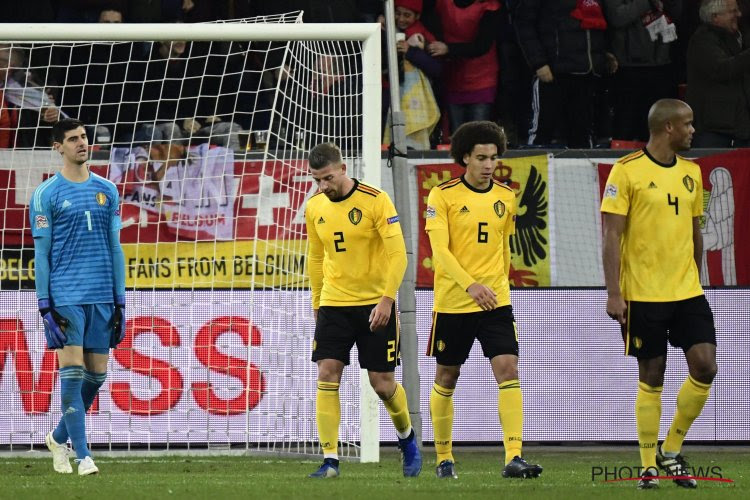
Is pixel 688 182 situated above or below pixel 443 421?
above

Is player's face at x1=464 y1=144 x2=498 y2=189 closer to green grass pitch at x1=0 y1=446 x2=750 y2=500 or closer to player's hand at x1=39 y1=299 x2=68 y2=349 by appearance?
green grass pitch at x1=0 y1=446 x2=750 y2=500

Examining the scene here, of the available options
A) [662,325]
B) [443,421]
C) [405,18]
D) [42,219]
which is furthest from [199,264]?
[662,325]

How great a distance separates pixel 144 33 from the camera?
1012cm

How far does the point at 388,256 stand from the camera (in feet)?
27.6

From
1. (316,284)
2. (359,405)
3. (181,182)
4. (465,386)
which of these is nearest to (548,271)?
(465,386)

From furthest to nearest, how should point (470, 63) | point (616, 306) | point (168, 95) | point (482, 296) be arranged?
1. point (470, 63)
2. point (168, 95)
3. point (482, 296)
4. point (616, 306)

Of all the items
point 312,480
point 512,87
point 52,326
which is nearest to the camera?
point 312,480

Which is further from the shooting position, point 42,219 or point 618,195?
point 42,219

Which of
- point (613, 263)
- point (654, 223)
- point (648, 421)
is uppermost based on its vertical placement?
point (654, 223)

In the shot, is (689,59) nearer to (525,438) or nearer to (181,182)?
(525,438)

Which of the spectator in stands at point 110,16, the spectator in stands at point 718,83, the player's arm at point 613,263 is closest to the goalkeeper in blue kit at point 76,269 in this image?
the player's arm at point 613,263

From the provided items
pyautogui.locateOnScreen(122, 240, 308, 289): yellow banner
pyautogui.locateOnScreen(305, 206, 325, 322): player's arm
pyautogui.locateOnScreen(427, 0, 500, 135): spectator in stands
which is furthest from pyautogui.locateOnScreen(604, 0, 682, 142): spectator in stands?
pyautogui.locateOnScreen(305, 206, 325, 322): player's arm

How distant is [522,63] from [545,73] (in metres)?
0.58

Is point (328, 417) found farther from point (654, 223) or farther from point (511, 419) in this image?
point (654, 223)
